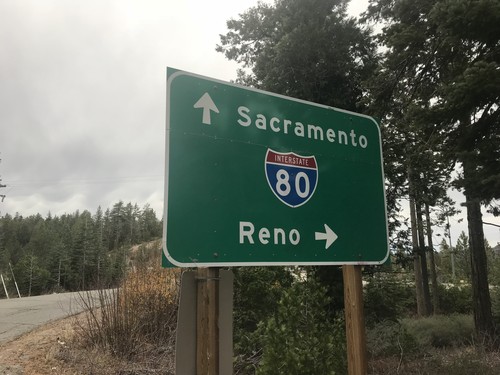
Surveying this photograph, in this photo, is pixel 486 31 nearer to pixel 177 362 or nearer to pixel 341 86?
pixel 177 362

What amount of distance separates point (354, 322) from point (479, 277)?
28.6 feet

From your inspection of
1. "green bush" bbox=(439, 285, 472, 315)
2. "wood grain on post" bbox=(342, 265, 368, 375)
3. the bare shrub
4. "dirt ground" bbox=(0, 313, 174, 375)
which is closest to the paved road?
"dirt ground" bbox=(0, 313, 174, 375)

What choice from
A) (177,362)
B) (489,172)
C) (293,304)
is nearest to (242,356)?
(293,304)

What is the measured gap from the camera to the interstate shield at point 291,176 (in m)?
2.03

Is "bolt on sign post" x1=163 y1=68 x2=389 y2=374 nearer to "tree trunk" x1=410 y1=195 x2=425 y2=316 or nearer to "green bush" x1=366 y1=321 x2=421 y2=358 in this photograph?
"green bush" x1=366 y1=321 x2=421 y2=358

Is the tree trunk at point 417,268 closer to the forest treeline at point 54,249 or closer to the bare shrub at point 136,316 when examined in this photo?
the bare shrub at point 136,316

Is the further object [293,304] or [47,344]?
[47,344]

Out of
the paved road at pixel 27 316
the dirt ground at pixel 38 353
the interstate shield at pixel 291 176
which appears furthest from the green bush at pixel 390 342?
the interstate shield at pixel 291 176

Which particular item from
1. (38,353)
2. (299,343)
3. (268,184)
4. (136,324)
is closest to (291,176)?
(268,184)

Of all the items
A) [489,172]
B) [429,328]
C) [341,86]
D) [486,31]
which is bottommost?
[429,328]

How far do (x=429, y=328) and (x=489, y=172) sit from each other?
290 inches

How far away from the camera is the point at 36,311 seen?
35.7 feet

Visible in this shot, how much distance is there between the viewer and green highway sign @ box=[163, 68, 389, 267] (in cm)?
175

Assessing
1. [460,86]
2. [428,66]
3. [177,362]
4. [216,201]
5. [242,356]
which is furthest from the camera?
[428,66]
